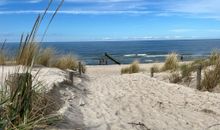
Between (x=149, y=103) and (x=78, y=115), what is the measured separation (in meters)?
2.40

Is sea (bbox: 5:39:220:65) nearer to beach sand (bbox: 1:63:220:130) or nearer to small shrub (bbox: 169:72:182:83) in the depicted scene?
beach sand (bbox: 1:63:220:130)

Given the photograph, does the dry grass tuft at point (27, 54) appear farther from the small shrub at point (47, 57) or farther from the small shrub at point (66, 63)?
the small shrub at point (66, 63)

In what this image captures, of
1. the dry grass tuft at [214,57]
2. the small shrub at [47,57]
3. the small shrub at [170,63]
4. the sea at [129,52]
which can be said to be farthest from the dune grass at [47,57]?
the dry grass tuft at [214,57]

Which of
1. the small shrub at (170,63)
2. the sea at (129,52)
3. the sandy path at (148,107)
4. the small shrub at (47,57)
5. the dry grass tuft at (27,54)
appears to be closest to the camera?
the dry grass tuft at (27,54)

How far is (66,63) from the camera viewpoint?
15781 mm

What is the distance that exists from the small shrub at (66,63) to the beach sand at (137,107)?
4155 mm

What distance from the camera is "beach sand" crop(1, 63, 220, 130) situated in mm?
6419

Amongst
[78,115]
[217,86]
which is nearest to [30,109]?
[78,115]

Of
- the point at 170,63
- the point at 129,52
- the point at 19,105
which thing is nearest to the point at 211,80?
the point at 170,63

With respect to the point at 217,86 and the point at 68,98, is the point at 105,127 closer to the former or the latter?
the point at 68,98

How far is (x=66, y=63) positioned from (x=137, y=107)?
8.05 m

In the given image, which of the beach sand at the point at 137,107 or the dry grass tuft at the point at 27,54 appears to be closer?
the dry grass tuft at the point at 27,54

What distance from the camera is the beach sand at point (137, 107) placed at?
253 inches

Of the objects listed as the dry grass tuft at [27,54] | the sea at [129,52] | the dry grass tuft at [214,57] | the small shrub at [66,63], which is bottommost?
the sea at [129,52]
